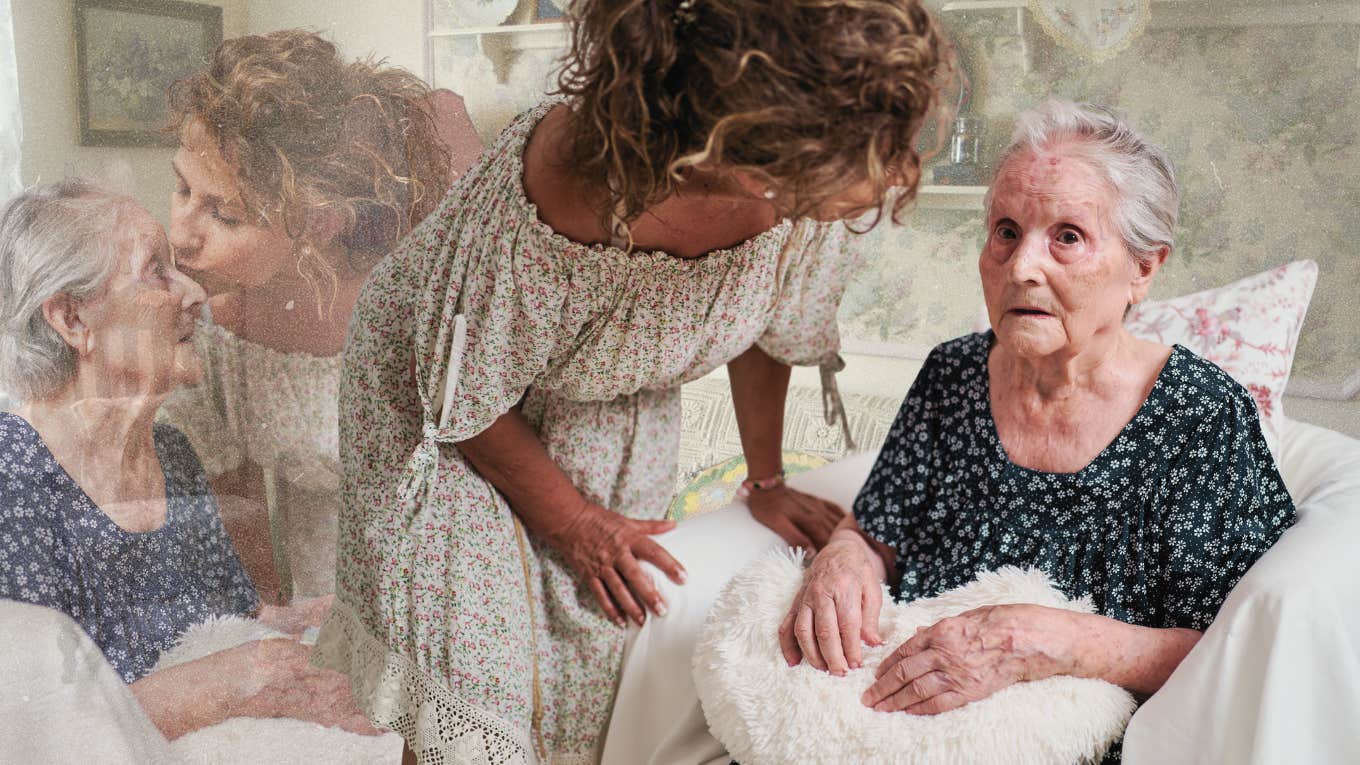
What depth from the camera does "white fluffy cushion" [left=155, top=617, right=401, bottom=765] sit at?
6.67 feet

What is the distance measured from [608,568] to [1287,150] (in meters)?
1.66

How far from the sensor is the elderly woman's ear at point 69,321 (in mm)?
1818

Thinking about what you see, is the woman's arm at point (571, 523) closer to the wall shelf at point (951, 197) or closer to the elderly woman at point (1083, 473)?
the elderly woman at point (1083, 473)

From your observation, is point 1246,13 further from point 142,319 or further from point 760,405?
point 142,319

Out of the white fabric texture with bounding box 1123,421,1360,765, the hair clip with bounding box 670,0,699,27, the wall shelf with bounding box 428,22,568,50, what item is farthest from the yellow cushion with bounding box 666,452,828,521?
the hair clip with bounding box 670,0,699,27

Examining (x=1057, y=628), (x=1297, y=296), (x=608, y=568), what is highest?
(x=1297, y=296)

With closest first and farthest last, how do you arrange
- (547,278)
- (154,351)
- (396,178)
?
(547,278) < (154,351) < (396,178)

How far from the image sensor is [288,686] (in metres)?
2.14

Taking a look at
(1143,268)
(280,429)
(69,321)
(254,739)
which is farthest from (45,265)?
(1143,268)

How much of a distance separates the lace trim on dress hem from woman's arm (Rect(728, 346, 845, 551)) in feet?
1.69

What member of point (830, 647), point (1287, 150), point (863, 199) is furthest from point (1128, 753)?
point (1287, 150)

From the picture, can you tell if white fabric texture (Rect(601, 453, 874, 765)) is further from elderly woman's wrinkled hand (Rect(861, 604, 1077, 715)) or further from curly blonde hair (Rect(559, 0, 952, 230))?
curly blonde hair (Rect(559, 0, 952, 230))

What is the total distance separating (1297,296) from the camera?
1.92 metres

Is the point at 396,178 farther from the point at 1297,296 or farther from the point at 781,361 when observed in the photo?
the point at 1297,296
